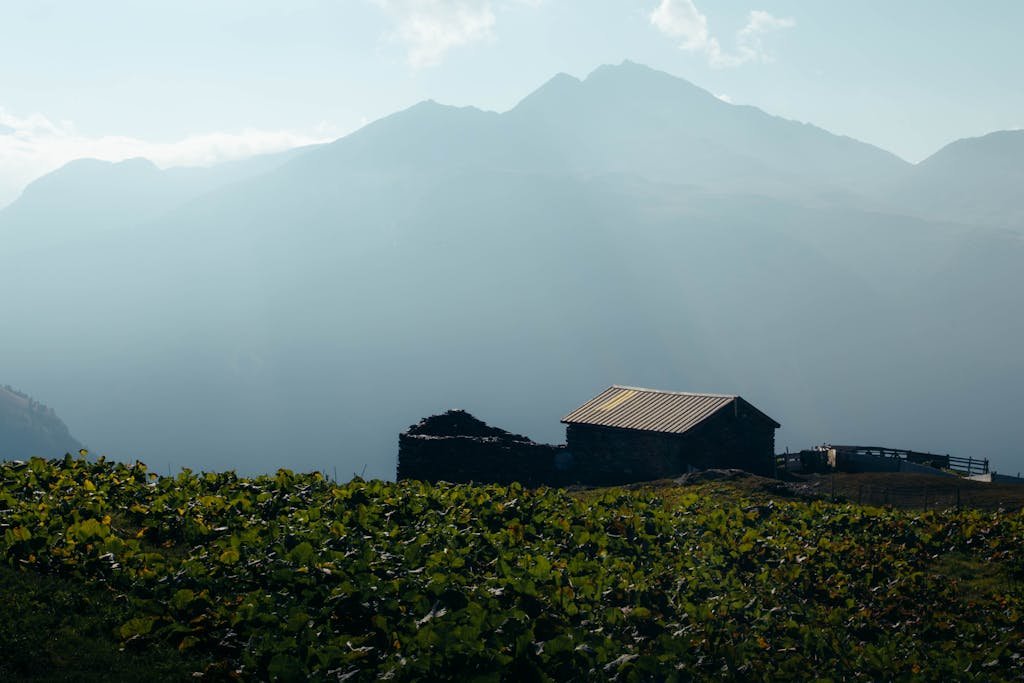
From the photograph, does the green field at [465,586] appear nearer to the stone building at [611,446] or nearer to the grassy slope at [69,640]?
the grassy slope at [69,640]

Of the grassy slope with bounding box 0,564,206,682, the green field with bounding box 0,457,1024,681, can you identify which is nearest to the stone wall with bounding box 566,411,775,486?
the green field with bounding box 0,457,1024,681

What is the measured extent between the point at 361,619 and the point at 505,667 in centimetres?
317

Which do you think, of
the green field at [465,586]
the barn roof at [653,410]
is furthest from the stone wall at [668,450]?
the green field at [465,586]

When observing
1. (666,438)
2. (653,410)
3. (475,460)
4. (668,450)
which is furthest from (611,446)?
(475,460)

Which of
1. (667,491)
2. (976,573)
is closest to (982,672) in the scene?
(976,573)

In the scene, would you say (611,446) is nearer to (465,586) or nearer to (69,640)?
(465,586)

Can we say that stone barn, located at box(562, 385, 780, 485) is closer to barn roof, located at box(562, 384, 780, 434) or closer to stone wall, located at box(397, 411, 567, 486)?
barn roof, located at box(562, 384, 780, 434)

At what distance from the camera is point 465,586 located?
→ 18141 mm

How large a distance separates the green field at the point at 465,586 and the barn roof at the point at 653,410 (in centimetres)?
1769

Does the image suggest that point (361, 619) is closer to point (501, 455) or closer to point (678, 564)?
point (678, 564)

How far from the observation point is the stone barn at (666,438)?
45.6 meters

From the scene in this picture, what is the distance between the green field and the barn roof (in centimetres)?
1769

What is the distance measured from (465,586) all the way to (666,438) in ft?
94.4

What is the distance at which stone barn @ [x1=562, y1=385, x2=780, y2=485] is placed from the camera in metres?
45.6
